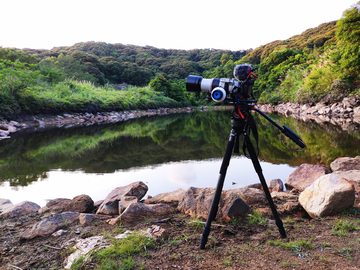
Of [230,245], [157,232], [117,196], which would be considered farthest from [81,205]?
[230,245]

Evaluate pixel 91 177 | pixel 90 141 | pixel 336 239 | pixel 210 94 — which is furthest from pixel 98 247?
pixel 90 141

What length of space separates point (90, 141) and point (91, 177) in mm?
4297

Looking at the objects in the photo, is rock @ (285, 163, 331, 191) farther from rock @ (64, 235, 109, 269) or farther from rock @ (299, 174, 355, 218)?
rock @ (64, 235, 109, 269)

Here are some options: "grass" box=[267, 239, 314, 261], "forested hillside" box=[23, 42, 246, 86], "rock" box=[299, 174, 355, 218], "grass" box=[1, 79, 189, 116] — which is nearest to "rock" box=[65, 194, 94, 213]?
"grass" box=[267, 239, 314, 261]

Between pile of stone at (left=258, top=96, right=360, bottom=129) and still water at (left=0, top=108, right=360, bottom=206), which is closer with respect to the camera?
still water at (left=0, top=108, right=360, bottom=206)

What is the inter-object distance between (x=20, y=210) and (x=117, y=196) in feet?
4.28

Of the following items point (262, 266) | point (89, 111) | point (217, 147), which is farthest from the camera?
point (89, 111)

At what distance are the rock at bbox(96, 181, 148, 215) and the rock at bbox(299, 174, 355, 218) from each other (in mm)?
2368

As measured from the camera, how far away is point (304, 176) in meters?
4.23

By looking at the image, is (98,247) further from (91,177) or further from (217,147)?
(217,147)

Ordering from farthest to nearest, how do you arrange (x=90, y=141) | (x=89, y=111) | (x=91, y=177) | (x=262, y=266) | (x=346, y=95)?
(x=89, y=111) < (x=346, y=95) < (x=90, y=141) < (x=91, y=177) < (x=262, y=266)

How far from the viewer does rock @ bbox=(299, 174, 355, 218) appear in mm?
2506

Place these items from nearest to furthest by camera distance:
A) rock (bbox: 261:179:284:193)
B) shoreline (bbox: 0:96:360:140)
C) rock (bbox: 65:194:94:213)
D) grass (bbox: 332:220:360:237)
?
grass (bbox: 332:220:360:237) → rock (bbox: 65:194:94:213) → rock (bbox: 261:179:284:193) → shoreline (bbox: 0:96:360:140)

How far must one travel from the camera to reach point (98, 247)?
2.08 metres
